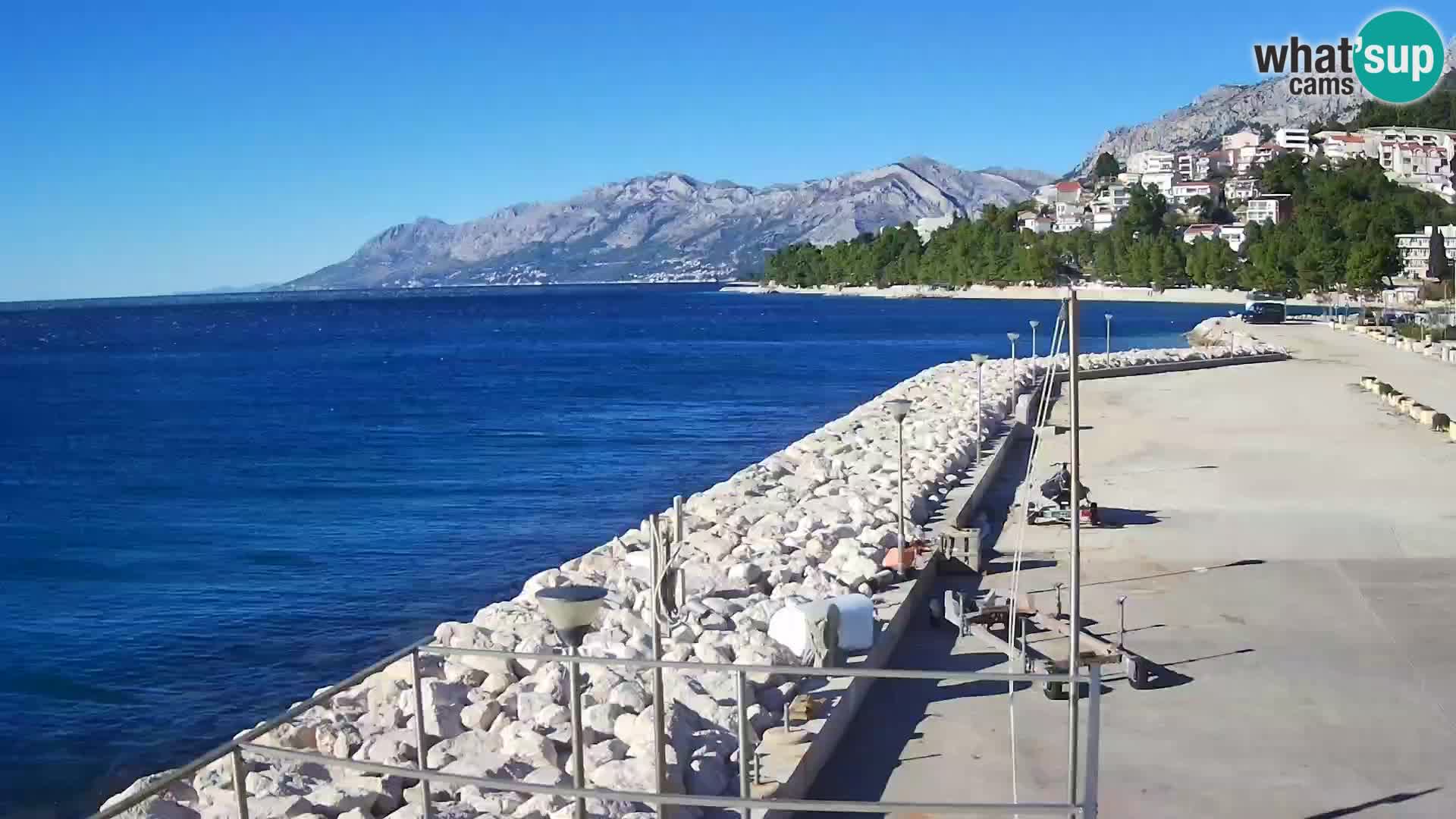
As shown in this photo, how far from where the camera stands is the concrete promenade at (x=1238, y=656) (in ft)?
25.1

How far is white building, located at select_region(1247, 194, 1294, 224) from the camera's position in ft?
502

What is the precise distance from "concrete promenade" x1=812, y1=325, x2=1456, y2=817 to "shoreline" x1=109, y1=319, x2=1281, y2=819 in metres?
0.92

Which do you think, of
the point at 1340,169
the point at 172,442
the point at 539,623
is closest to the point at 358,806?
the point at 539,623

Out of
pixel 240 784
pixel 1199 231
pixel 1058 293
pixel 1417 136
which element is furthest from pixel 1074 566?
pixel 1417 136

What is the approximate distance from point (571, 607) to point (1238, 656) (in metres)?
6.45

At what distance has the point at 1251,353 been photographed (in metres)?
43.6

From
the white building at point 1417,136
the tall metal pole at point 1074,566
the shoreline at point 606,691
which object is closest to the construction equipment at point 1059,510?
the shoreline at point 606,691

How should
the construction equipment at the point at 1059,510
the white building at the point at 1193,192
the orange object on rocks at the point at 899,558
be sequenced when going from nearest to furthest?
the orange object on rocks at the point at 899,558 < the construction equipment at the point at 1059,510 < the white building at the point at 1193,192

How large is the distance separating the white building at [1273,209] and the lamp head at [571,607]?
156 m

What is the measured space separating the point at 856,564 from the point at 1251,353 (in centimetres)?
3474

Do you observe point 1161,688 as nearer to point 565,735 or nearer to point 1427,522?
point 565,735

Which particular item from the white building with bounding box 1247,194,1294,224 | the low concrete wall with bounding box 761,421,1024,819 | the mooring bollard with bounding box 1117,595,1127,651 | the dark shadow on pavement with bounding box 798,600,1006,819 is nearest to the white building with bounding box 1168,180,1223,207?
the white building with bounding box 1247,194,1294,224

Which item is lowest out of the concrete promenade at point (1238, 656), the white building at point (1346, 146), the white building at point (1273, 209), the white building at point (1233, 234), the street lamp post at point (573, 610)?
the concrete promenade at point (1238, 656)

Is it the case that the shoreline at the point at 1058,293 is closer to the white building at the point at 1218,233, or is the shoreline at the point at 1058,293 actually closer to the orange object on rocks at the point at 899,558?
the white building at the point at 1218,233
